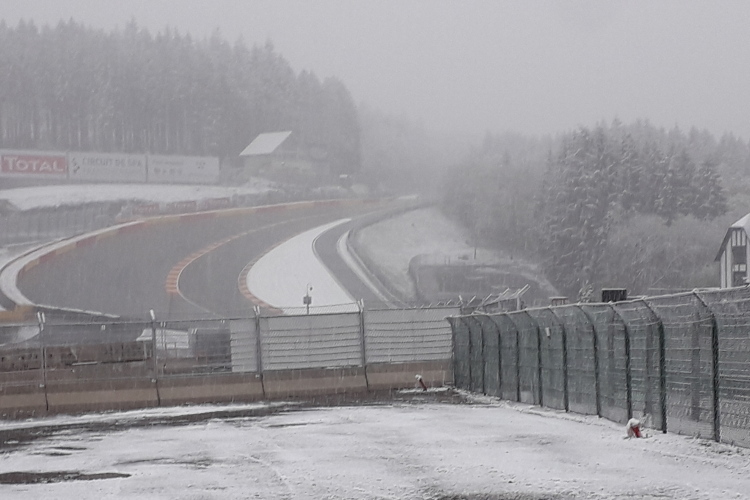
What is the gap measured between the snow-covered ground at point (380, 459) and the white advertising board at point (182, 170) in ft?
463

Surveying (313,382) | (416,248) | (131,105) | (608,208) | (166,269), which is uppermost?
(131,105)

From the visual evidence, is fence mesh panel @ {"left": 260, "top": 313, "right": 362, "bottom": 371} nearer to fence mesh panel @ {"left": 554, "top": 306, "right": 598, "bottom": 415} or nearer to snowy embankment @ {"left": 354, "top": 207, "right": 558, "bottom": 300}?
fence mesh panel @ {"left": 554, "top": 306, "right": 598, "bottom": 415}

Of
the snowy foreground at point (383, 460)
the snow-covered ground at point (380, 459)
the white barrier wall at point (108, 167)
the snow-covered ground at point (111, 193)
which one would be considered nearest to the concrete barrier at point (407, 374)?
the snow-covered ground at point (380, 459)

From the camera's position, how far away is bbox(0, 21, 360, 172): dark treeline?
167750 millimetres

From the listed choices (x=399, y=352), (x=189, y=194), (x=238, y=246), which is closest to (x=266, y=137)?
(x=189, y=194)

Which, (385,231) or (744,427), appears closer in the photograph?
(744,427)

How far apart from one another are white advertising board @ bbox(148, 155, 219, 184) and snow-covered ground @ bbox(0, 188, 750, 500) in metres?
141

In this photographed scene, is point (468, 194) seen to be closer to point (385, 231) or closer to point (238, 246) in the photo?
point (385, 231)

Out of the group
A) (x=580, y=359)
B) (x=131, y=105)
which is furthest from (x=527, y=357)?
(x=131, y=105)

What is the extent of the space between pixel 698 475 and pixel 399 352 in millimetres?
21674

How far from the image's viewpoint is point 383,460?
14109 mm

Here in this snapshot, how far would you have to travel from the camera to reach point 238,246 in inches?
4776

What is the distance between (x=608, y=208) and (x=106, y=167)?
7096 centimetres

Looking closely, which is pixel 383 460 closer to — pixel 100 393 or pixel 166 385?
pixel 100 393
